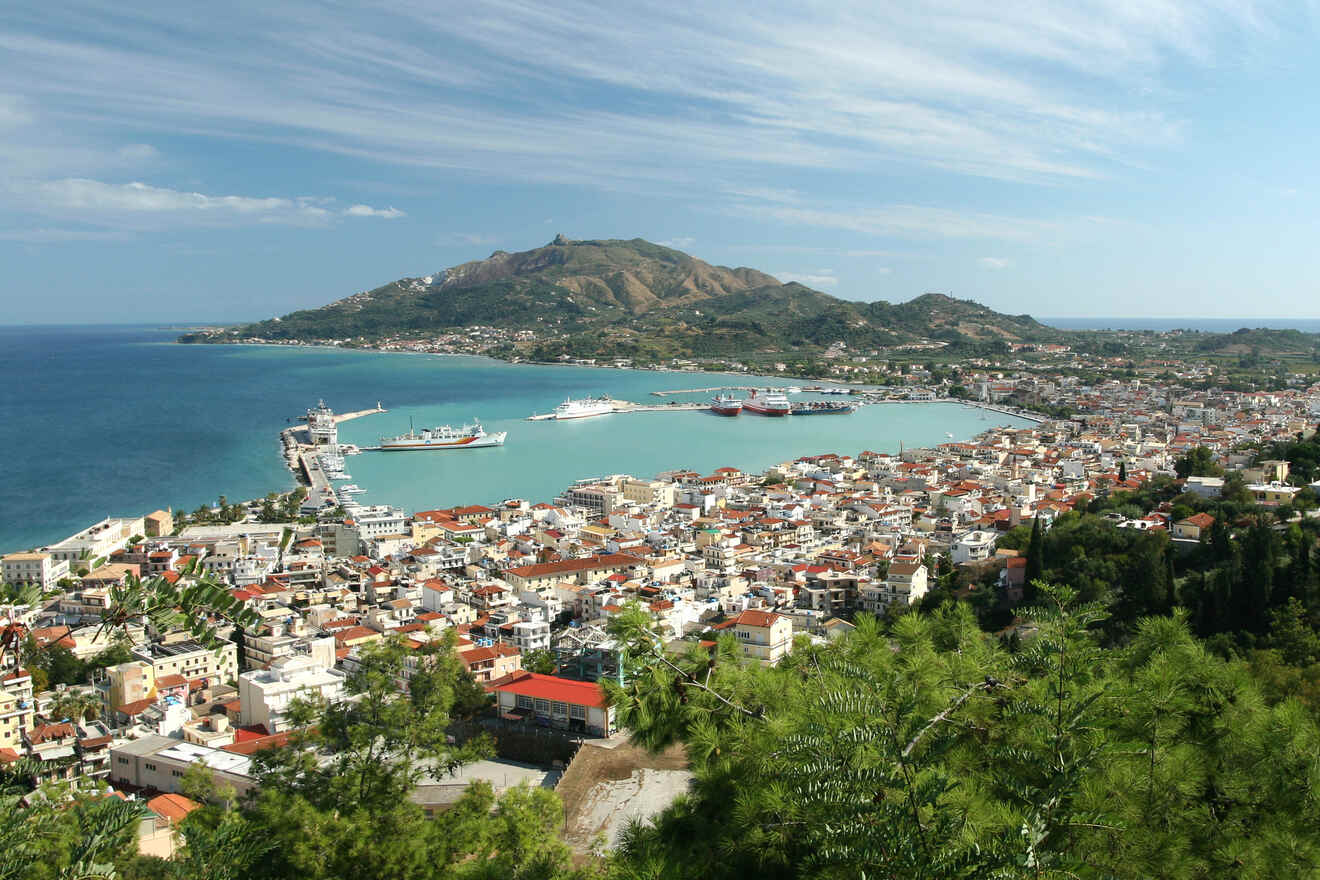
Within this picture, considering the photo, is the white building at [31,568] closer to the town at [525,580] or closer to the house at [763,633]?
the town at [525,580]

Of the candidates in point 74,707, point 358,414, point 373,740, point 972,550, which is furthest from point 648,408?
point 373,740

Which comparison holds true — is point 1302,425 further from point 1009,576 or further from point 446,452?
point 446,452

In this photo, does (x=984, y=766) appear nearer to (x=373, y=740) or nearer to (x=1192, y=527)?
(x=373, y=740)

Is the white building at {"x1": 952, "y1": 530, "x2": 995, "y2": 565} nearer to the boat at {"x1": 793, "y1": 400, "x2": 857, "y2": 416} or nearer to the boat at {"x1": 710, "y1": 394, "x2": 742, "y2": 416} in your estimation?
the boat at {"x1": 710, "y1": 394, "x2": 742, "y2": 416}

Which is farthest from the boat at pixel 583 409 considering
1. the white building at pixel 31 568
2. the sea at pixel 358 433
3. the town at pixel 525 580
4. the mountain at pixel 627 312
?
the mountain at pixel 627 312

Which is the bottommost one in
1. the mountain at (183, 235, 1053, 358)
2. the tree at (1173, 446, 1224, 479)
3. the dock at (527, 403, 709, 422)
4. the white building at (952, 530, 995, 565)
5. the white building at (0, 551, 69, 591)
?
the white building at (0, 551, 69, 591)

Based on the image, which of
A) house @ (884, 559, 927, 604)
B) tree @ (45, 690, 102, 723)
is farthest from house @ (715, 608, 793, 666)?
tree @ (45, 690, 102, 723)

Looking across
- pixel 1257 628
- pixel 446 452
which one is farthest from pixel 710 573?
pixel 446 452
